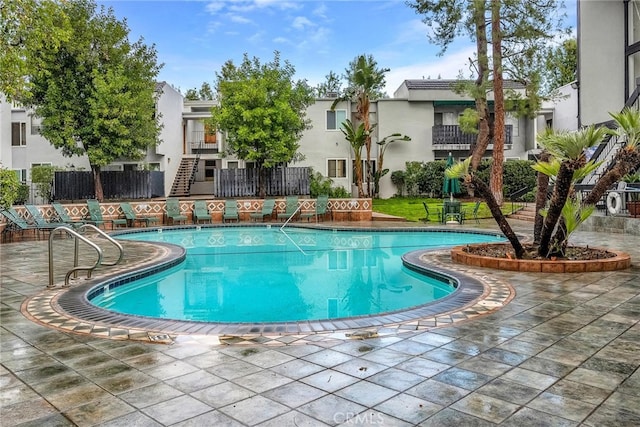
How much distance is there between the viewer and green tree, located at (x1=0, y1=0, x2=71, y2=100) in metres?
9.95

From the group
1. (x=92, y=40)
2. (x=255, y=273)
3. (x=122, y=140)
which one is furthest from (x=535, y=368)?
(x=92, y=40)

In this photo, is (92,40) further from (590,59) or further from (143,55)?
(590,59)

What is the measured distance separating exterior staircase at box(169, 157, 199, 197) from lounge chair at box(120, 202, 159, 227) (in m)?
8.82

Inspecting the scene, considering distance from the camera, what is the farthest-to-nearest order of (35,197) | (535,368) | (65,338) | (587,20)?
(35,197) < (587,20) < (65,338) < (535,368)

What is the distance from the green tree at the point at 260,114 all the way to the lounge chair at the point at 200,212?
3172 mm

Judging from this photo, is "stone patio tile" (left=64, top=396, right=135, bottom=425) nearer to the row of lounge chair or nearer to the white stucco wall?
the row of lounge chair

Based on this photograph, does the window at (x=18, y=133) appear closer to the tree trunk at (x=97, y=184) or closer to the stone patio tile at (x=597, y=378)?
the tree trunk at (x=97, y=184)

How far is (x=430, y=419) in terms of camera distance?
313cm

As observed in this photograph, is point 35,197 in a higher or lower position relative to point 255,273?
higher

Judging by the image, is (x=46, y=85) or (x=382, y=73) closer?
(x=46, y=85)

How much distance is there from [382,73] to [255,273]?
1834 cm

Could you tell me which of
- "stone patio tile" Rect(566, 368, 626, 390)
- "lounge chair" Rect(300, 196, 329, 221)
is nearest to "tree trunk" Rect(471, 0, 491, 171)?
"lounge chair" Rect(300, 196, 329, 221)

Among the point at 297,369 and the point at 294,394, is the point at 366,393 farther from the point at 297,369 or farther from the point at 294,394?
the point at 297,369

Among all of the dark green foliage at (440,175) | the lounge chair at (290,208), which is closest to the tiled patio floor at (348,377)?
the lounge chair at (290,208)
